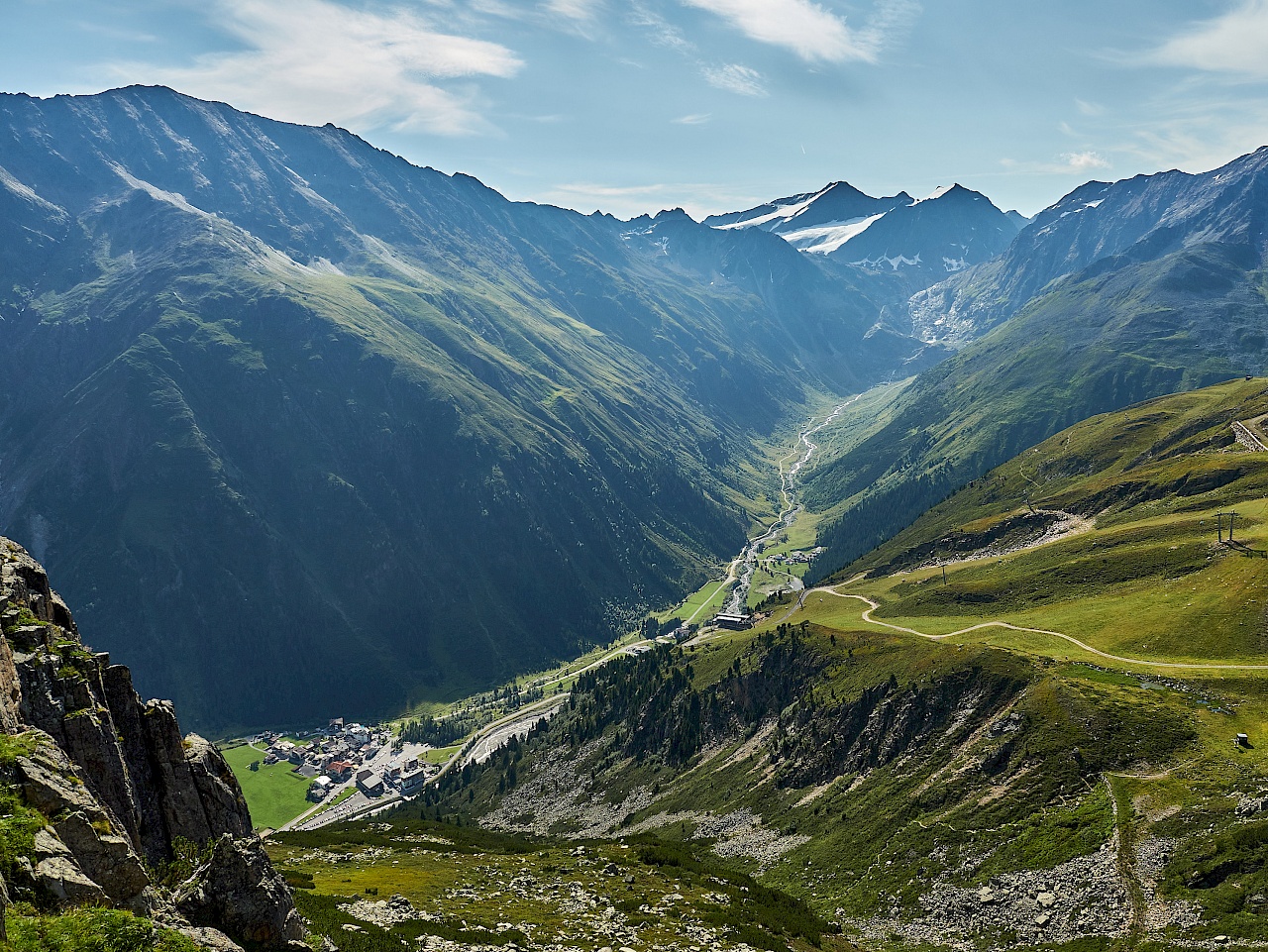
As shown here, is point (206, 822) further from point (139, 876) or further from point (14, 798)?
point (14, 798)

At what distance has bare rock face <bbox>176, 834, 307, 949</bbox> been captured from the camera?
34688 millimetres

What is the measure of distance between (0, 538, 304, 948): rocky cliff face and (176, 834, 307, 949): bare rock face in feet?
0.16

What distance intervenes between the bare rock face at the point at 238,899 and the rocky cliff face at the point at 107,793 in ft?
0.16

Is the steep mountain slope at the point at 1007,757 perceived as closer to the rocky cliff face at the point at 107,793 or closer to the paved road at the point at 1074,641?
the paved road at the point at 1074,641

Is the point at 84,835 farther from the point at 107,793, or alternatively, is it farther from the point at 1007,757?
the point at 1007,757

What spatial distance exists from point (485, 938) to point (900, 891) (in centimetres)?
5782

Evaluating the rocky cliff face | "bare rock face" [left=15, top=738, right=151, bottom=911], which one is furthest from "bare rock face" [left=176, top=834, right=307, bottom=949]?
"bare rock face" [left=15, top=738, right=151, bottom=911]

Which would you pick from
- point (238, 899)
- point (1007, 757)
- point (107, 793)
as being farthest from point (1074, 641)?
point (107, 793)

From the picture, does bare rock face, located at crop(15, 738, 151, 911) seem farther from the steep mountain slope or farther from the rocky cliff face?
the steep mountain slope

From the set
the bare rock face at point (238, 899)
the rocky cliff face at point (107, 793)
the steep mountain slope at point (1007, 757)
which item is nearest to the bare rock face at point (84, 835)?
the rocky cliff face at point (107, 793)

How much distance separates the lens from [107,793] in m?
35.6

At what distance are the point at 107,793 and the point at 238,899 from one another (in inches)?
320

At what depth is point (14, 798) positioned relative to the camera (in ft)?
86.9

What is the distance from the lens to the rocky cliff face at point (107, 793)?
27.4 metres
